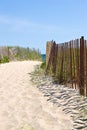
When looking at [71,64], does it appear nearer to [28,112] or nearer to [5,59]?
[28,112]

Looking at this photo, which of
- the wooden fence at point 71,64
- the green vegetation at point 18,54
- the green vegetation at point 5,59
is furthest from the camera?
the green vegetation at point 18,54

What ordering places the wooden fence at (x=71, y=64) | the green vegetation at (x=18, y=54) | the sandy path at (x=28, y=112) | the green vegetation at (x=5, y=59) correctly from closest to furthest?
the sandy path at (x=28, y=112) → the wooden fence at (x=71, y=64) → the green vegetation at (x=5, y=59) → the green vegetation at (x=18, y=54)

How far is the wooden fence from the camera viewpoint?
10.8 meters

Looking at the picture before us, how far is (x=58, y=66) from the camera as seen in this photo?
49.1 ft

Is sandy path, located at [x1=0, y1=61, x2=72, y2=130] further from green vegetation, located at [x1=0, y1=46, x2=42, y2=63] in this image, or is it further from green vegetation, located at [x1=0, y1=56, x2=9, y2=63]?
green vegetation, located at [x1=0, y1=46, x2=42, y2=63]

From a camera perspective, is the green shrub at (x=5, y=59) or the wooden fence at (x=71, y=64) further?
the green shrub at (x=5, y=59)

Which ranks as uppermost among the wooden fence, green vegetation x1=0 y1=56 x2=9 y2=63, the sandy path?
the wooden fence

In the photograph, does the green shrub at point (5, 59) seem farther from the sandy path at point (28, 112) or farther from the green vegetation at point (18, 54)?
the sandy path at point (28, 112)

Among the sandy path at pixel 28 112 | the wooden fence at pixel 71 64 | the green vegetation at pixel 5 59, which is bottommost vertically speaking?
the sandy path at pixel 28 112

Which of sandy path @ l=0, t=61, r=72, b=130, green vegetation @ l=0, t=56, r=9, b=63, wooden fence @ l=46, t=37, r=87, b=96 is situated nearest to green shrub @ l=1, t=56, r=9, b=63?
green vegetation @ l=0, t=56, r=9, b=63

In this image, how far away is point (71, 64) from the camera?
1224 cm

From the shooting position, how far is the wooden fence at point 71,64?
10773 millimetres

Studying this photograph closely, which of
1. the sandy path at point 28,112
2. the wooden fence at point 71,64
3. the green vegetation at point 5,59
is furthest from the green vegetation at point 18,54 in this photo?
the sandy path at point 28,112

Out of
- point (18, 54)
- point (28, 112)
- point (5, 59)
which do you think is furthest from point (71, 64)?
point (18, 54)
